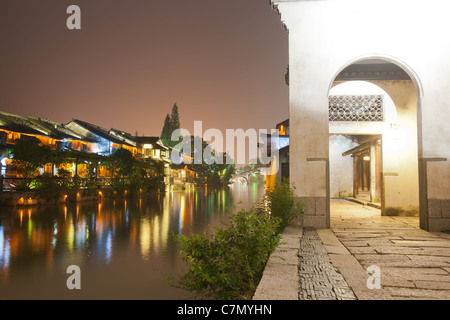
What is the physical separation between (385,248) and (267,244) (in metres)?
2.74

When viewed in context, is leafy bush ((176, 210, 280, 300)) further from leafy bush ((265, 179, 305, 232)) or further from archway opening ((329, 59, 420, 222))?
archway opening ((329, 59, 420, 222))

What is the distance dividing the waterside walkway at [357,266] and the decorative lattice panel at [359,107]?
538 cm

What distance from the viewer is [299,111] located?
8.88 m

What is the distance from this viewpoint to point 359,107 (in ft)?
43.0

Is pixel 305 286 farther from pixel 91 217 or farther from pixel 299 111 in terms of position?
pixel 91 217

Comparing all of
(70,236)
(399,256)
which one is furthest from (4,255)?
(399,256)

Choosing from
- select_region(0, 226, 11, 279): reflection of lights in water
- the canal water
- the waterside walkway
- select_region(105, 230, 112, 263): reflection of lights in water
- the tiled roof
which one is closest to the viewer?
the waterside walkway

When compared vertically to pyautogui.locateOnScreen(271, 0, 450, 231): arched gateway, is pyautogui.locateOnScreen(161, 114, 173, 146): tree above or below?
above

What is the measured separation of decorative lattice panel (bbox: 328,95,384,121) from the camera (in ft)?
42.5

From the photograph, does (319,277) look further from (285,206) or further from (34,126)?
(34,126)

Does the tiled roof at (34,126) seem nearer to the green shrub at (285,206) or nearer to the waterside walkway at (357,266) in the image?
the green shrub at (285,206)

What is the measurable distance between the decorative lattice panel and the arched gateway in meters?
4.15

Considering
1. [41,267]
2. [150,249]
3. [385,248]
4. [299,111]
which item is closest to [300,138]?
[299,111]

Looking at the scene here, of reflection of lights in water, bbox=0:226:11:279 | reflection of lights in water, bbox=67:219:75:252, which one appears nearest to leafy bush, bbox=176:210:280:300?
reflection of lights in water, bbox=0:226:11:279
